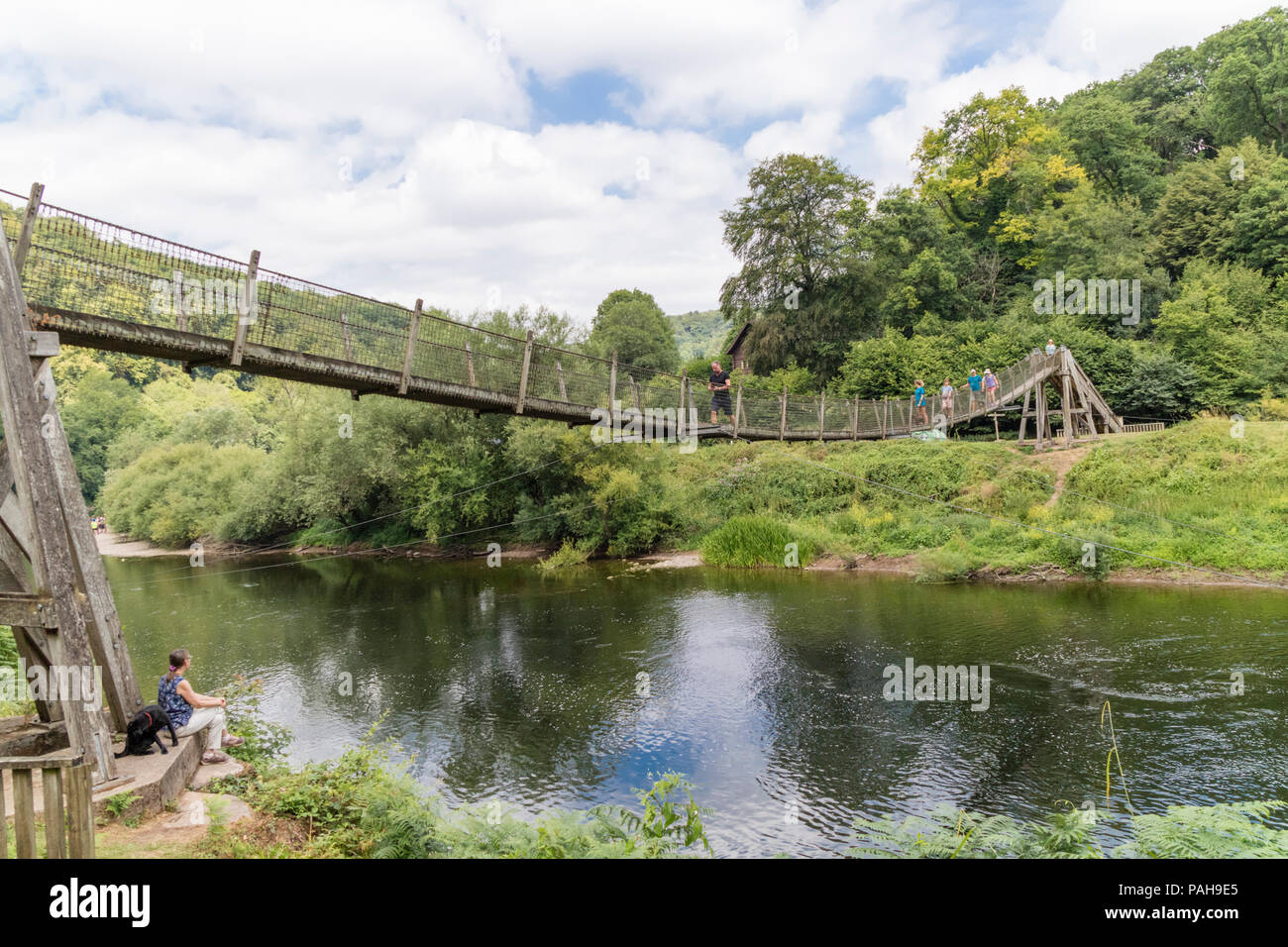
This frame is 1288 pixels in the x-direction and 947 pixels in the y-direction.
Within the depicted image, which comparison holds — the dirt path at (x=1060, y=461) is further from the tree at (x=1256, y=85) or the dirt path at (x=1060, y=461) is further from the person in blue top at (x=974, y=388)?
the tree at (x=1256, y=85)

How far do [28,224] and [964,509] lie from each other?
2150cm

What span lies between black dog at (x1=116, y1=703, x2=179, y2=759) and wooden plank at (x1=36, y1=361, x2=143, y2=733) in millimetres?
567

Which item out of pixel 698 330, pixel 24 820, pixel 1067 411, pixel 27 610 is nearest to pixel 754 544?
pixel 1067 411

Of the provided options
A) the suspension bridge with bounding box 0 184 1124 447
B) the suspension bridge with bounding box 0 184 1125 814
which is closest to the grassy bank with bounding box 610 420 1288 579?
the suspension bridge with bounding box 0 184 1124 447

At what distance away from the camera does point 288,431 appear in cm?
3650

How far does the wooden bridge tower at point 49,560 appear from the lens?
239 inches

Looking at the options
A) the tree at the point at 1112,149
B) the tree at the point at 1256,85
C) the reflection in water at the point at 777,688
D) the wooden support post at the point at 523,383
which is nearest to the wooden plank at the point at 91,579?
the reflection in water at the point at 777,688

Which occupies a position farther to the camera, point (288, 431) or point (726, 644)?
point (288, 431)

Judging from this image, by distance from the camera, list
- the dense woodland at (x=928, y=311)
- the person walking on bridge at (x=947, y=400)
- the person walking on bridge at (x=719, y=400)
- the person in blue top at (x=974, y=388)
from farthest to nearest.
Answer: the dense woodland at (x=928, y=311), the person in blue top at (x=974, y=388), the person walking on bridge at (x=947, y=400), the person walking on bridge at (x=719, y=400)

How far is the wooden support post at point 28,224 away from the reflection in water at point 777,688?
672cm

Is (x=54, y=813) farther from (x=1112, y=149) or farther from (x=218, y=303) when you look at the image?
(x=1112, y=149)
